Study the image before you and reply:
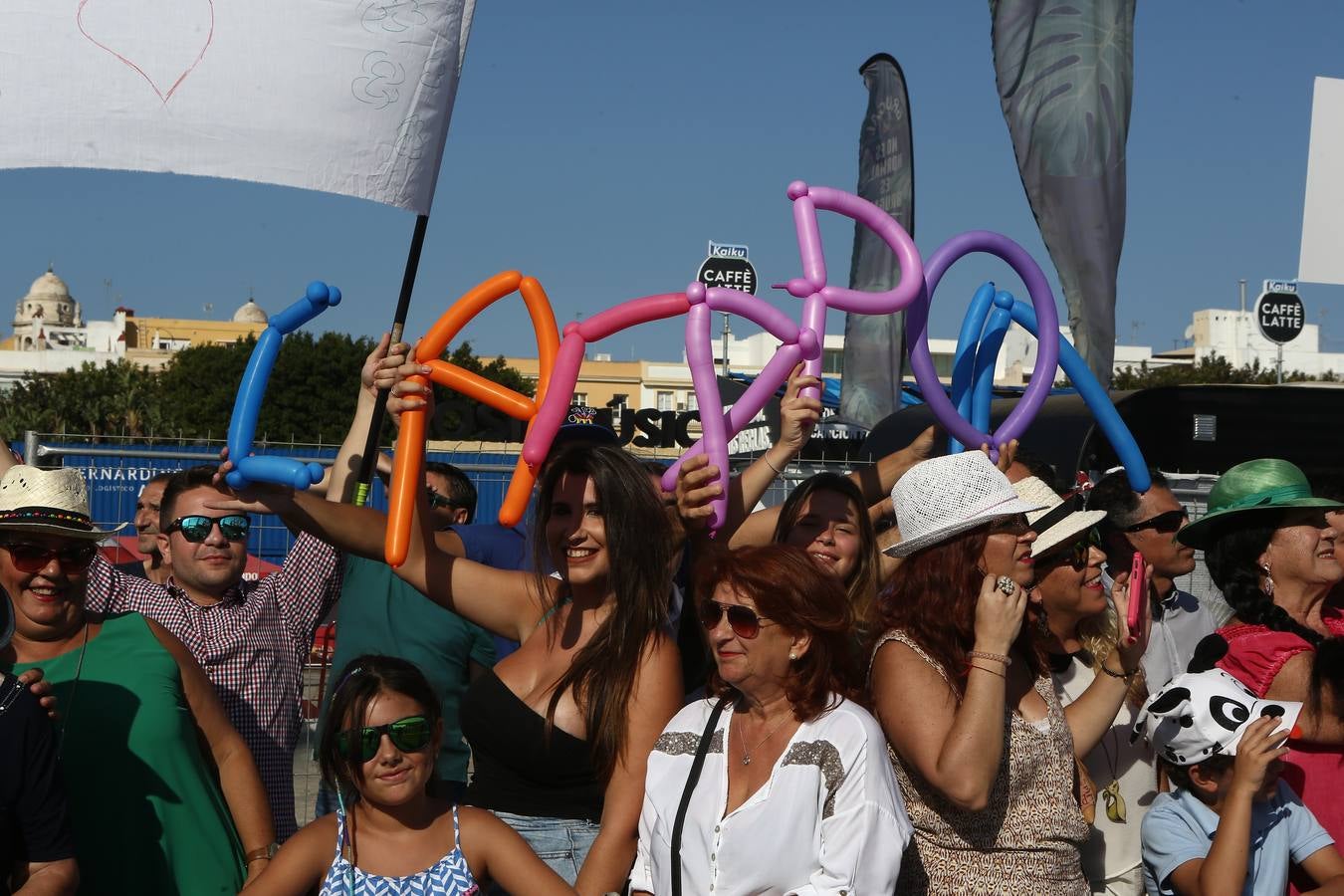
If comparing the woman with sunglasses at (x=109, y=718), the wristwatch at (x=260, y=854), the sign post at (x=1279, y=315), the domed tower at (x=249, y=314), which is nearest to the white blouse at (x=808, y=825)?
the wristwatch at (x=260, y=854)

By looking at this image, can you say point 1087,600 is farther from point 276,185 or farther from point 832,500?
point 276,185

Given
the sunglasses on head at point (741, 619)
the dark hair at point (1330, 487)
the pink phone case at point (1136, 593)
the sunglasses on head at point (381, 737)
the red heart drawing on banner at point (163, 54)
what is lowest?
the sunglasses on head at point (381, 737)

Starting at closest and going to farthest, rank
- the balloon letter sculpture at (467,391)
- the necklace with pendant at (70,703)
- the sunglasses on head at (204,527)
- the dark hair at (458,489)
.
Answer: the necklace with pendant at (70,703)
the balloon letter sculpture at (467,391)
the sunglasses on head at (204,527)
the dark hair at (458,489)

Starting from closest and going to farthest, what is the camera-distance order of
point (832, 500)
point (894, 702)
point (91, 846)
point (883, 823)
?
point (883, 823), point (894, 702), point (91, 846), point (832, 500)

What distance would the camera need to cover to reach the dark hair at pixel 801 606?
9.86 feet

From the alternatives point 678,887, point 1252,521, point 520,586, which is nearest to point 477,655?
point 520,586

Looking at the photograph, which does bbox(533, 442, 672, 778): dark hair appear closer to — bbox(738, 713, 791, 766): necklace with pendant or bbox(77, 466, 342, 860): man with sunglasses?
bbox(738, 713, 791, 766): necklace with pendant

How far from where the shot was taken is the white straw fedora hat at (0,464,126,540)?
3441 mm

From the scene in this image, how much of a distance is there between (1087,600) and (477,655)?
201cm

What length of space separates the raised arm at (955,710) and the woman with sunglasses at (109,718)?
1618mm

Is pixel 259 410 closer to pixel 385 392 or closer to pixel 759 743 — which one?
pixel 385 392

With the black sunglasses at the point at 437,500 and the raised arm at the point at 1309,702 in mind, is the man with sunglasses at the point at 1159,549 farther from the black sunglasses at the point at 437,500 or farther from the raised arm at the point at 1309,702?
the black sunglasses at the point at 437,500

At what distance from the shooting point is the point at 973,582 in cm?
326

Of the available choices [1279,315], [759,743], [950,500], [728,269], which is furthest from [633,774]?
[1279,315]
